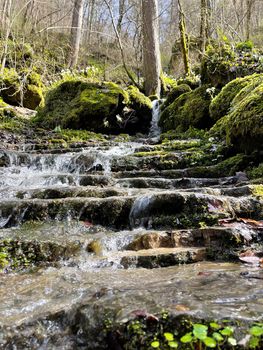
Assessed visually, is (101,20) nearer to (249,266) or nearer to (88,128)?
(88,128)

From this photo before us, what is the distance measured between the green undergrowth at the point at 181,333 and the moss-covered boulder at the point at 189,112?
25.5ft

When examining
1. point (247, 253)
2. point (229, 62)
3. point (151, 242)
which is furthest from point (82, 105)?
point (247, 253)

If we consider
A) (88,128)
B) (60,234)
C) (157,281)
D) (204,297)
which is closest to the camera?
(204,297)

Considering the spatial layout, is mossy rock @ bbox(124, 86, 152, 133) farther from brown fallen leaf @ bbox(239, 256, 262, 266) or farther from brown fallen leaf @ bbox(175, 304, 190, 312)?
brown fallen leaf @ bbox(175, 304, 190, 312)

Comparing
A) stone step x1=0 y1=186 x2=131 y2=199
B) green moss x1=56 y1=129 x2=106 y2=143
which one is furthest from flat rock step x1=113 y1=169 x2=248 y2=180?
green moss x1=56 y1=129 x2=106 y2=143

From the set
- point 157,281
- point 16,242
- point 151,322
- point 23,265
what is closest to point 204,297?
point 151,322

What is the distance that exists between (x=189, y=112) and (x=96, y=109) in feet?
8.62

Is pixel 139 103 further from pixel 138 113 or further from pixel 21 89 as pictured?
pixel 21 89

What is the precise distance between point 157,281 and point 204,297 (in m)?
0.50

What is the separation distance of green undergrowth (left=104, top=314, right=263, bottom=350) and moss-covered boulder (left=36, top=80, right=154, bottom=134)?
29.0 ft

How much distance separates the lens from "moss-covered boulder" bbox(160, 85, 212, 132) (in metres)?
8.98

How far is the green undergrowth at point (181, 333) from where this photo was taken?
1351mm

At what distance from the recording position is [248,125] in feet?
16.9

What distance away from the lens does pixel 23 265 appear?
9.39ft
